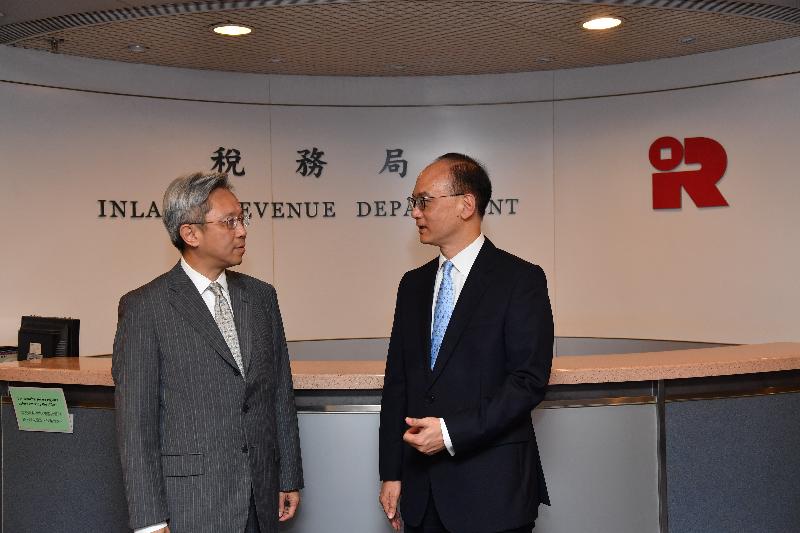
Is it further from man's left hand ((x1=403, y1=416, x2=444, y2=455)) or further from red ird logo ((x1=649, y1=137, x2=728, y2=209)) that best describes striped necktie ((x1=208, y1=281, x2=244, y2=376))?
red ird logo ((x1=649, y1=137, x2=728, y2=209))

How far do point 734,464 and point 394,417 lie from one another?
5.70 feet

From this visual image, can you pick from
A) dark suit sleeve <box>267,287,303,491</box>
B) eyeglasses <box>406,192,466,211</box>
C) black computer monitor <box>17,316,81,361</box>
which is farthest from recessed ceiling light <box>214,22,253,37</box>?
eyeglasses <box>406,192,466,211</box>

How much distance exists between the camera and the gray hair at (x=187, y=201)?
9.00 feet

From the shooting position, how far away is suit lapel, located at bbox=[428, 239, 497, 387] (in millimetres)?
2619

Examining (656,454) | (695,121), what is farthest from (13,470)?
(695,121)

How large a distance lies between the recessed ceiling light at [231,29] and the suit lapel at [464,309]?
10.7 feet

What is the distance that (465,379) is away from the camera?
2.61 metres

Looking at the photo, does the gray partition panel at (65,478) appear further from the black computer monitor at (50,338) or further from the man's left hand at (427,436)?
the man's left hand at (427,436)

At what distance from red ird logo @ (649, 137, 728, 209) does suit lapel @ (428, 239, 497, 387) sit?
14.4ft

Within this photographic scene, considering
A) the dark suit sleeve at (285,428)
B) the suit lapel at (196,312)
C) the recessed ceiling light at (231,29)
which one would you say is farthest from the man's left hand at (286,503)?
the recessed ceiling light at (231,29)

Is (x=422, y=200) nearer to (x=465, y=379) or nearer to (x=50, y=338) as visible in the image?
(x=465, y=379)

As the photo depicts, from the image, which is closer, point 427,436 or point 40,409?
point 427,436

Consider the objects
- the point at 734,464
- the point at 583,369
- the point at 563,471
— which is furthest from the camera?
the point at 734,464

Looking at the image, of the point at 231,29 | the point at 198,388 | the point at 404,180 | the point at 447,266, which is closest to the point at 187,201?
the point at 198,388
